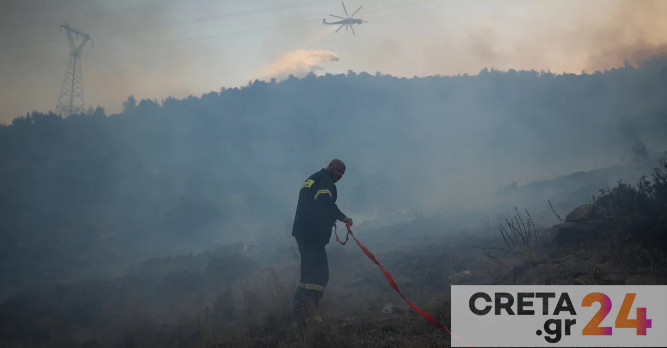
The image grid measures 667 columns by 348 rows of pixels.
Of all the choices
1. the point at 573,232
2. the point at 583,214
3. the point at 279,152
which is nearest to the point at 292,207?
the point at 279,152

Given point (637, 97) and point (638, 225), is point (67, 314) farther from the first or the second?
point (637, 97)

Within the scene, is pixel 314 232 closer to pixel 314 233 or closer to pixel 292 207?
pixel 314 233

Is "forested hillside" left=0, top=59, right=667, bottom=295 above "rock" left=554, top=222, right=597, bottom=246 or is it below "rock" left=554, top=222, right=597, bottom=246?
above

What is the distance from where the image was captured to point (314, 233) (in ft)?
15.6

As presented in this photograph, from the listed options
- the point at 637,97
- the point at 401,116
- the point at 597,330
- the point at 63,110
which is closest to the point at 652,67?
the point at 637,97

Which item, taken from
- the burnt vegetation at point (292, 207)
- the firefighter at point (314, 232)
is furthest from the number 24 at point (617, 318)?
the firefighter at point (314, 232)

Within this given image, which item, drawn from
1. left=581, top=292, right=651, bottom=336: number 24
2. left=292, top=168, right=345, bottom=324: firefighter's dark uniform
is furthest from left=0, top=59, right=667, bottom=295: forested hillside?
left=581, top=292, right=651, bottom=336: number 24

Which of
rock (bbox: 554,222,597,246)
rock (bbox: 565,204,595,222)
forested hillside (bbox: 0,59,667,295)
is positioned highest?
forested hillside (bbox: 0,59,667,295)

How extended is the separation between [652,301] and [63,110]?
130 ft

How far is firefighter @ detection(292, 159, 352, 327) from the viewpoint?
4.61 metres

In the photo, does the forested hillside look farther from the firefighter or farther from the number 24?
the number 24

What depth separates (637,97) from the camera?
38906 millimetres

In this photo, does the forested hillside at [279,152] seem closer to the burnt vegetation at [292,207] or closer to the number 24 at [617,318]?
Result: the burnt vegetation at [292,207]

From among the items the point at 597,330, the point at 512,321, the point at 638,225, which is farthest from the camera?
the point at 638,225
